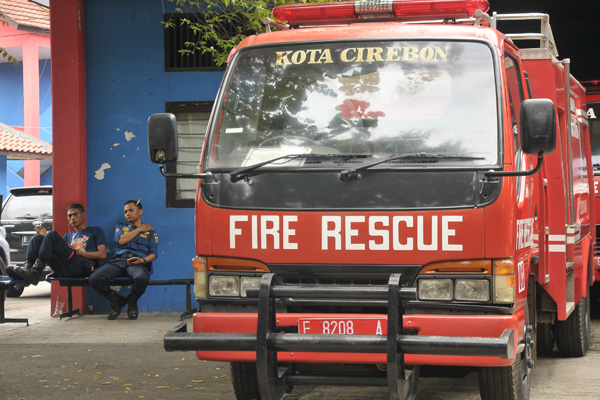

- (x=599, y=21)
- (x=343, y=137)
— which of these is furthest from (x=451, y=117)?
(x=599, y=21)

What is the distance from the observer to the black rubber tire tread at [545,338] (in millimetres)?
8602

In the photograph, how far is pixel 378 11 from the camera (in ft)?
21.8

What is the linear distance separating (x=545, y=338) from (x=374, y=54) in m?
3.94

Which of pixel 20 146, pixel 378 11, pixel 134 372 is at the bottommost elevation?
pixel 134 372

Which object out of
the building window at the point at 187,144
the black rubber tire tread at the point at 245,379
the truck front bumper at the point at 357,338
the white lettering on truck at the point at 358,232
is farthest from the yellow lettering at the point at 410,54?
the building window at the point at 187,144

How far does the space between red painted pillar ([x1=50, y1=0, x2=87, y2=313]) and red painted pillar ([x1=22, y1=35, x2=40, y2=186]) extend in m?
19.0

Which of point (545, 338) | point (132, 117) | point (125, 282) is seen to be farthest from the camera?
point (132, 117)

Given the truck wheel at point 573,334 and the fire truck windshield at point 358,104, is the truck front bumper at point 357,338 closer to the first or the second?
the fire truck windshield at point 358,104

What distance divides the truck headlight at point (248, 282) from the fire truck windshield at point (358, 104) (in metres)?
0.66

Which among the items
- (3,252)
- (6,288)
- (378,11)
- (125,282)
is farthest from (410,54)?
(3,252)

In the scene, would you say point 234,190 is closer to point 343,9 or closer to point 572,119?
point 343,9

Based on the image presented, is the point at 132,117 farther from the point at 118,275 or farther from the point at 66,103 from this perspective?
the point at 118,275

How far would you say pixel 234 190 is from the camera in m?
5.58

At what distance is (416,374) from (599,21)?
14.1 metres
